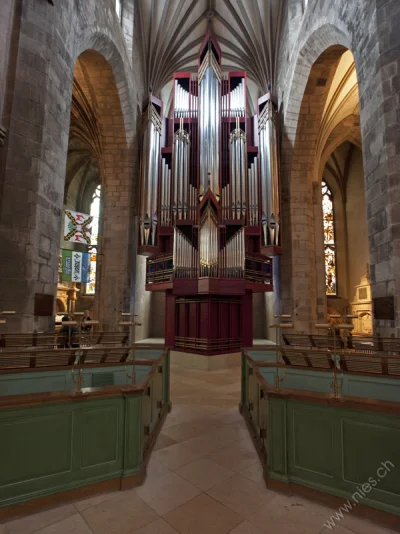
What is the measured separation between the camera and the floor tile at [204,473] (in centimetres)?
247

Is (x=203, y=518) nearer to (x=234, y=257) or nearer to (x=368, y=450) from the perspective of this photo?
(x=368, y=450)

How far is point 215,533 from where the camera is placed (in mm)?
1901

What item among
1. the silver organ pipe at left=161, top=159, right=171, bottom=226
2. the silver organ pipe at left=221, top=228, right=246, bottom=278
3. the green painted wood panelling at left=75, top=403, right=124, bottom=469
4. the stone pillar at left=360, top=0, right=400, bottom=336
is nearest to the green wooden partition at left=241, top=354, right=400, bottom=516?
the green painted wood panelling at left=75, top=403, right=124, bottom=469

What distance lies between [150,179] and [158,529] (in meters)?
9.06

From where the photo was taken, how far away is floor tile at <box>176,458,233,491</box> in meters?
2.47

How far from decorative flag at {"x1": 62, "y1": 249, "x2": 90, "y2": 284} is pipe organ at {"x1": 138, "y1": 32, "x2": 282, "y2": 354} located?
6.16 ft

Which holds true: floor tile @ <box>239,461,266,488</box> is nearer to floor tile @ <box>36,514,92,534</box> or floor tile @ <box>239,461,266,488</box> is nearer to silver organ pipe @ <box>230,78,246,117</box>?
floor tile @ <box>36,514,92,534</box>

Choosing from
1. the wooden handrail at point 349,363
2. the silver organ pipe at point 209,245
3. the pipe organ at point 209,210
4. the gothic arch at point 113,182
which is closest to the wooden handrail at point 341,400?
the wooden handrail at point 349,363

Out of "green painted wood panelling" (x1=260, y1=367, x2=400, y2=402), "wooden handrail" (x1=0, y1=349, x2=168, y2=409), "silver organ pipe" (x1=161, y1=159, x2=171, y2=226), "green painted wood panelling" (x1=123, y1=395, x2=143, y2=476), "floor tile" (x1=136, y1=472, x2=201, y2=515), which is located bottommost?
"floor tile" (x1=136, y1=472, x2=201, y2=515)

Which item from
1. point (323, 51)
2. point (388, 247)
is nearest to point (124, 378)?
point (388, 247)

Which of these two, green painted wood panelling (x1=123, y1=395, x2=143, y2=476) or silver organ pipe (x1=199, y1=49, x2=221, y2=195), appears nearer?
green painted wood panelling (x1=123, y1=395, x2=143, y2=476)

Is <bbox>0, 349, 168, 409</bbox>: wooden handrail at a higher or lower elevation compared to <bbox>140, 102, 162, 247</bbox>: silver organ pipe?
lower

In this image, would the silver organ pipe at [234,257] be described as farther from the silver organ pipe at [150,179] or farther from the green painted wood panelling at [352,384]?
the green painted wood panelling at [352,384]

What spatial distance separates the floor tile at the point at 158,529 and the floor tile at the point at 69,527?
1.06 ft
